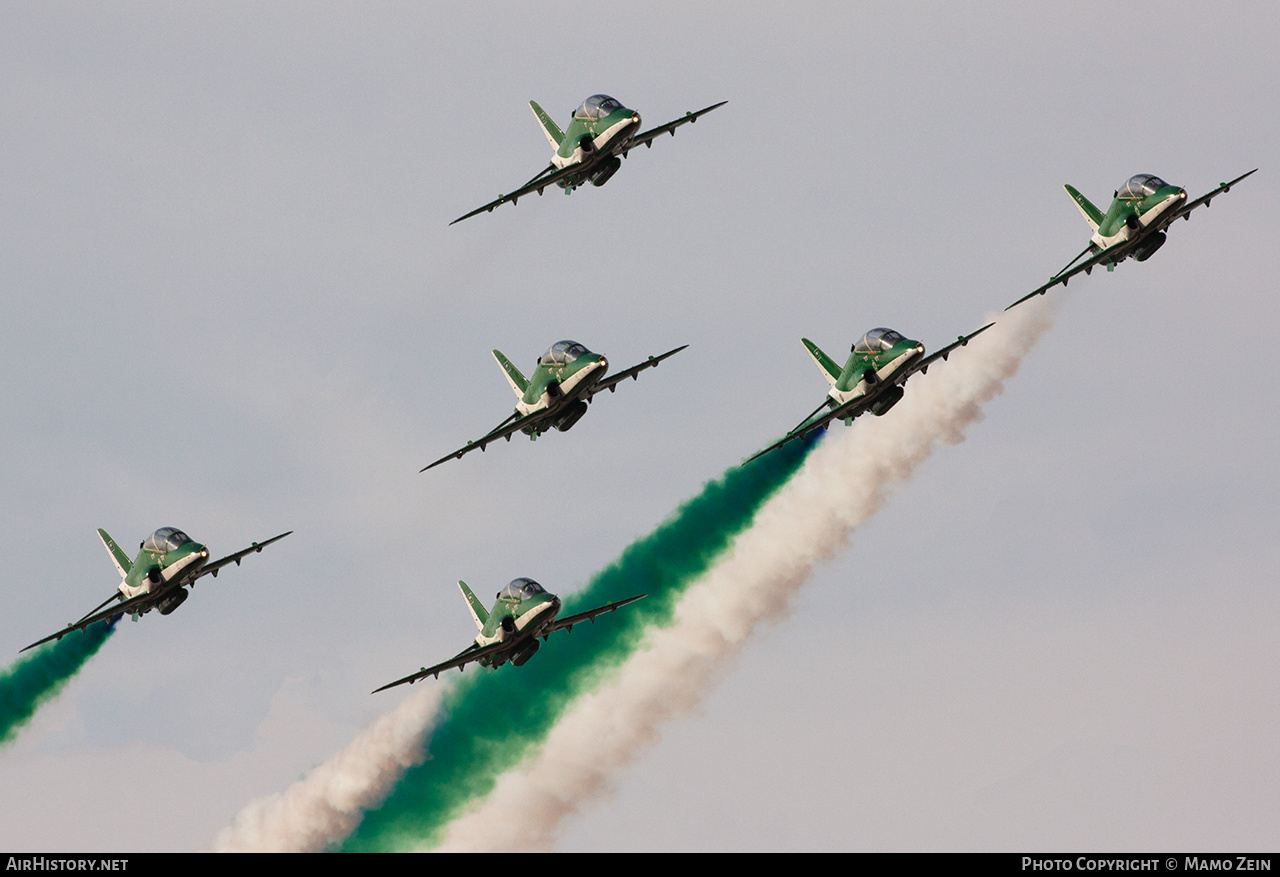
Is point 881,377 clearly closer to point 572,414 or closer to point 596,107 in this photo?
point 572,414

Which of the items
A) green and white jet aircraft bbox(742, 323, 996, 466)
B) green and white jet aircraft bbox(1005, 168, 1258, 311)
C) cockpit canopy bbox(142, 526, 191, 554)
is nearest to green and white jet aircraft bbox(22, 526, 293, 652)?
cockpit canopy bbox(142, 526, 191, 554)

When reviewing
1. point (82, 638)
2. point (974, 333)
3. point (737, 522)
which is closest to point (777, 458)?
point (737, 522)

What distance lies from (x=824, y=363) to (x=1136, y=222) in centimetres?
1861

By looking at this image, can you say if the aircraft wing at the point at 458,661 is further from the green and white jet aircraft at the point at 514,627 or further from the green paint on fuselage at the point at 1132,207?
the green paint on fuselage at the point at 1132,207

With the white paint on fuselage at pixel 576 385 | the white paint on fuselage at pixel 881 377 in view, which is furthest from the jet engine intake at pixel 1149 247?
the white paint on fuselage at pixel 576 385

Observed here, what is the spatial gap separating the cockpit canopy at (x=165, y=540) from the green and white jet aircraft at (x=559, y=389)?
14791 millimetres

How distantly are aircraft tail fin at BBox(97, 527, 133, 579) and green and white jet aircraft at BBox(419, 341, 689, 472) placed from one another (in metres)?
22.8

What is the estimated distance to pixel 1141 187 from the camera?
442ft

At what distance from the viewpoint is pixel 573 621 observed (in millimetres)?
132875

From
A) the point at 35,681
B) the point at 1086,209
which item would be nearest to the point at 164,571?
A: the point at 35,681

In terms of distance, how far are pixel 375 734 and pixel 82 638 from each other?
19687 millimetres

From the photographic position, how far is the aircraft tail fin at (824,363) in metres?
134
